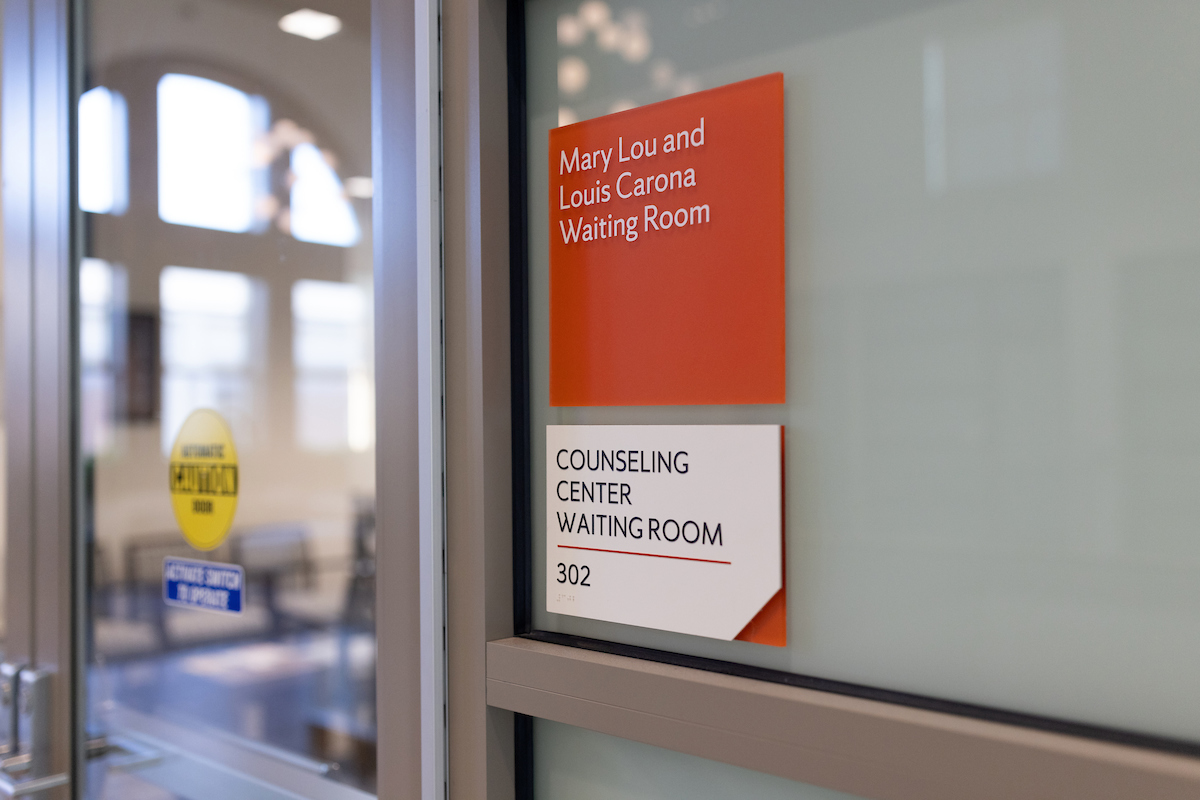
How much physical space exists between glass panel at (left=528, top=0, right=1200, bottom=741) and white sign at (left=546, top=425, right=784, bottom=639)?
0.08ft

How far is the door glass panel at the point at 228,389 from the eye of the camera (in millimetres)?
1060

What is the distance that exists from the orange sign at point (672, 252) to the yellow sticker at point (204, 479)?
0.63 m

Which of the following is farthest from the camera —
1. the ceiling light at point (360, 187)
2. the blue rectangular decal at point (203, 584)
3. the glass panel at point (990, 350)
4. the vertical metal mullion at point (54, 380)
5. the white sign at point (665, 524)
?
the vertical metal mullion at point (54, 380)

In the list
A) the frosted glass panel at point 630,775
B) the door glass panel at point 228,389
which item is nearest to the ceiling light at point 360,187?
the door glass panel at point 228,389

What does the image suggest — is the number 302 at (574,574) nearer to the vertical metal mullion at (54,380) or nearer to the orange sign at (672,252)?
the orange sign at (672,252)

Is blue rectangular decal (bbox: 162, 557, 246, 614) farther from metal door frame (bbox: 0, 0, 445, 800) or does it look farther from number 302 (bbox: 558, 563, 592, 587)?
number 302 (bbox: 558, 563, 592, 587)

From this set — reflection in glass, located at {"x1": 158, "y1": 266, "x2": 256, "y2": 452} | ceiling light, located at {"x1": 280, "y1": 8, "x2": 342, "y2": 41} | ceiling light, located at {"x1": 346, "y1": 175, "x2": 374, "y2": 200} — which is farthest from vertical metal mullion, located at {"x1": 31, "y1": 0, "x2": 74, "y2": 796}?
ceiling light, located at {"x1": 346, "y1": 175, "x2": 374, "y2": 200}

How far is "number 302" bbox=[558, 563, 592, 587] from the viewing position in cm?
85

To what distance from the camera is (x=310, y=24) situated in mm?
1115

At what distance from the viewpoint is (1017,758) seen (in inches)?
23.0

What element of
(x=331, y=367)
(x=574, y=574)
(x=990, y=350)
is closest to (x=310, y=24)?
(x=331, y=367)

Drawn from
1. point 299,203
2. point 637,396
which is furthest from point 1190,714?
point 299,203

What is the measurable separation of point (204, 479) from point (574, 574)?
719 mm

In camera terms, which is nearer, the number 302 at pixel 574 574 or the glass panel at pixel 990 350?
the glass panel at pixel 990 350
